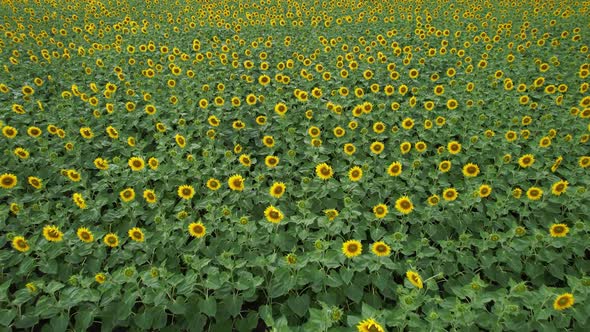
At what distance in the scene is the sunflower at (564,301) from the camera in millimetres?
2373

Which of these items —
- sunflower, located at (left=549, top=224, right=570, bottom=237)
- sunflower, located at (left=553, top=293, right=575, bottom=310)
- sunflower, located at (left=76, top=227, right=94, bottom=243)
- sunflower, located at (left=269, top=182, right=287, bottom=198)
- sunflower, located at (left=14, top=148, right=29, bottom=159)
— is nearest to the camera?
sunflower, located at (left=553, top=293, right=575, bottom=310)

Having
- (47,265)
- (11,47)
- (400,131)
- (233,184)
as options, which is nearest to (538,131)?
(400,131)

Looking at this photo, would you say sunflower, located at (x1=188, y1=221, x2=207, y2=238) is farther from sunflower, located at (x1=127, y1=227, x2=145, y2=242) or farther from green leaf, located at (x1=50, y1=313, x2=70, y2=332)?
green leaf, located at (x1=50, y1=313, x2=70, y2=332)

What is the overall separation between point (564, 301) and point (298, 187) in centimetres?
275

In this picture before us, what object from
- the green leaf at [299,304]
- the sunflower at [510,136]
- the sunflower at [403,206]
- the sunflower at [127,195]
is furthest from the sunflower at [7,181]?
the sunflower at [510,136]

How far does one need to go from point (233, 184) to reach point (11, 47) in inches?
303

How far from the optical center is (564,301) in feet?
7.84

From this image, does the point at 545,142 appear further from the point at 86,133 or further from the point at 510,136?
the point at 86,133

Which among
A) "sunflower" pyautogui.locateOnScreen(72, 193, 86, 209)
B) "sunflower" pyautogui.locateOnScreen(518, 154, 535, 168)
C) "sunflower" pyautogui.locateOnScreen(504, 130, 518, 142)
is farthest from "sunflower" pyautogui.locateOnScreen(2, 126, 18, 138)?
"sunflower" pyautogui.locateOnScreen(504, 130, 518, 142)

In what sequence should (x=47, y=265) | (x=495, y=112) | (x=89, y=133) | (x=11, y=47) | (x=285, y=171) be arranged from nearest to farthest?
1. (x=47, y=265)
2. (x=285, y=171)
3. (x=89, y=133)
4. (x=495, y=112)
5. (x=11, y=47)

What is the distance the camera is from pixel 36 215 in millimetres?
3625

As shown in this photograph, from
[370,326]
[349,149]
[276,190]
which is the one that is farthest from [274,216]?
[349,149]

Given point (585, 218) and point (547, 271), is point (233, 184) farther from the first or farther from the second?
point (585, 218)

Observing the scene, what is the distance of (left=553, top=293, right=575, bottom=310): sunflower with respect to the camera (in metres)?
2.37
